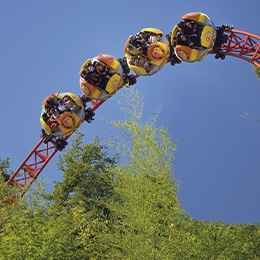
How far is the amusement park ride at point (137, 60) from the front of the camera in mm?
8586

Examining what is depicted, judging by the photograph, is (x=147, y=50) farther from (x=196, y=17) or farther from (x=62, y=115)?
(x=62, y=115)

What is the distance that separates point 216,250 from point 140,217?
2.97 feet

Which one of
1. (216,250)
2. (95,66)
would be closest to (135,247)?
(216,250)

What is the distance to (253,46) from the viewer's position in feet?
30.2

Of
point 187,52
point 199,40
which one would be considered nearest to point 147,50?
point 187,52

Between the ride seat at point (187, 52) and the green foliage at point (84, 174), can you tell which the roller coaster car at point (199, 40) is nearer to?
the ride seat at point (187, 52)

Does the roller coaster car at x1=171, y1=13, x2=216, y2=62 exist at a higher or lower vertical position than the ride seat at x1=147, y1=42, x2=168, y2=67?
higher

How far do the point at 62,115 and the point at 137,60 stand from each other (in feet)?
6.77

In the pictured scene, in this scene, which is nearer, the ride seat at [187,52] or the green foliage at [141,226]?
the green foliage at [141,226]

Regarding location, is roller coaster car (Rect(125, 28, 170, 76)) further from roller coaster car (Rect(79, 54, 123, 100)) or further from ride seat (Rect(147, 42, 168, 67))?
roller coaster car (Rect(79, 54, 123, 100))

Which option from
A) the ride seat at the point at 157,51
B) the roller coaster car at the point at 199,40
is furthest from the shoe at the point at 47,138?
the roller coaster car at the point at 199,40

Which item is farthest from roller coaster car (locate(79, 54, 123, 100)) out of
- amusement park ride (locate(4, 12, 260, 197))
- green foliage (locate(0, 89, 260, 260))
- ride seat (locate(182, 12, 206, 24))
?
green foliage (locate(0, 89, 260, 260))

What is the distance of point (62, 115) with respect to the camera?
29.7 ft

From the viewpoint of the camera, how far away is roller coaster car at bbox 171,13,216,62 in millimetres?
8508
